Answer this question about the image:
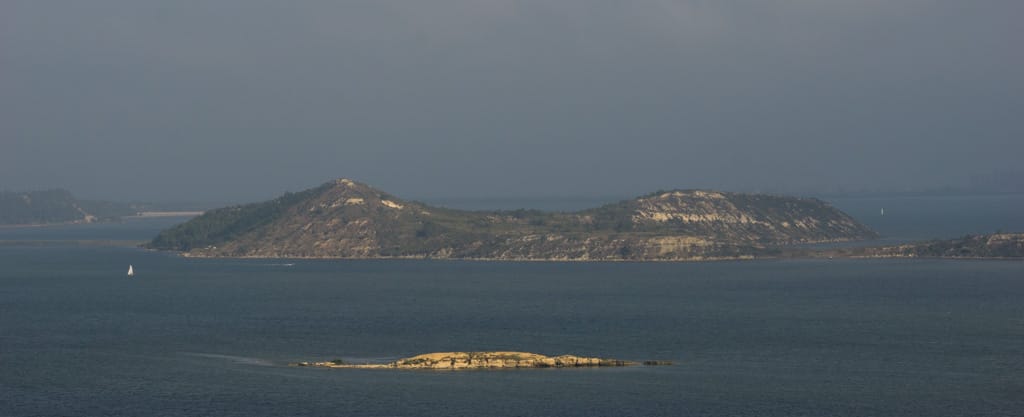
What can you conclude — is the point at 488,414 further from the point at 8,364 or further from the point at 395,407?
the point at 8,364

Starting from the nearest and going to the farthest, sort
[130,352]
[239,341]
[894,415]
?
[894,415] < [130,352] < [239,341]

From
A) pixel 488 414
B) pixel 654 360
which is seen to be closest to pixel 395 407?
pixel 488 414

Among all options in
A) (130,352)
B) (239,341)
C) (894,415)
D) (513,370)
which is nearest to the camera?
(894,415)

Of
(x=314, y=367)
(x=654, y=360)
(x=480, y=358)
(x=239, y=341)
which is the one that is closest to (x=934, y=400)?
(x=654, y=360)

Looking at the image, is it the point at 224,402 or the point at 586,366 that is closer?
the point at 224,402

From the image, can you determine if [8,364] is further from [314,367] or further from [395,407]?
[395,407]

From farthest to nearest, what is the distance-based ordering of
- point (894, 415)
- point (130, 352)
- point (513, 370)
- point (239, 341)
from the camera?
point (239, 341) < point (130, 352) < point (513, 370) < point (894, 415)
